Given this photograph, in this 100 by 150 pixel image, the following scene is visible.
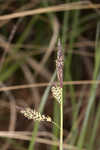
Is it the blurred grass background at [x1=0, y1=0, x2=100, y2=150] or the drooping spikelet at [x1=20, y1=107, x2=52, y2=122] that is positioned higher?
the blurred grass background at [x1=0, y1=0, x2=100, y2=150]

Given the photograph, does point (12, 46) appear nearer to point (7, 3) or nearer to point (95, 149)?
point (7, 3)

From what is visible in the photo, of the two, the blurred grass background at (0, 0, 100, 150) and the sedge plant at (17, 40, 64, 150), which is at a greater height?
the blurred grass background at (0, 0, 100, 150)

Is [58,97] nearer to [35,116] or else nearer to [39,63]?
[35,116]

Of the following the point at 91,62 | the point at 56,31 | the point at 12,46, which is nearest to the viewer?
the point at 56,31

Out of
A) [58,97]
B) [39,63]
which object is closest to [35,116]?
[58,97]

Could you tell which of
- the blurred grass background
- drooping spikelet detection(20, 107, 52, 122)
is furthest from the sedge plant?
the blurred grass background

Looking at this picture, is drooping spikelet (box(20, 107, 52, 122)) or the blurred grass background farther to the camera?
the blurred grass background

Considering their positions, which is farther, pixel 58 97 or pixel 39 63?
pixel 39 63

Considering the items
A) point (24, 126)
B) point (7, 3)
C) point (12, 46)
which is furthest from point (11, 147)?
point (7, 3)

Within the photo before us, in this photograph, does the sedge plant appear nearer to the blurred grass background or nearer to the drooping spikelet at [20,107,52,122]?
the drooping spikelet at [20,107,52,122]

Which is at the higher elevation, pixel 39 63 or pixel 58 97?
pixel 39 63

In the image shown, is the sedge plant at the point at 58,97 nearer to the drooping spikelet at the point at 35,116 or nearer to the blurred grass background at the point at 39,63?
the drooping spikelet at the point at 35,116
